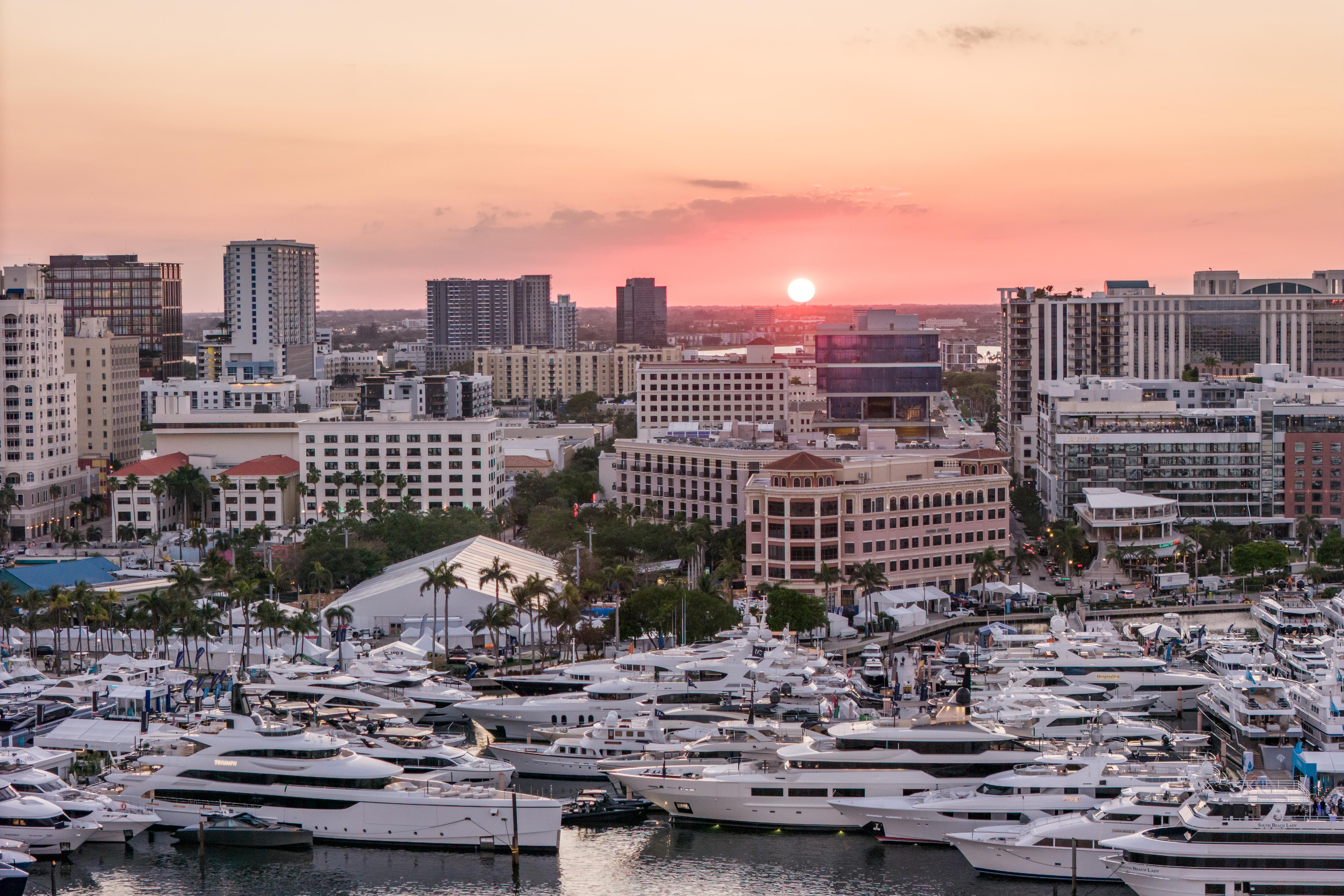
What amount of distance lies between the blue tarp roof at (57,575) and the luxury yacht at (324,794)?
27848mm

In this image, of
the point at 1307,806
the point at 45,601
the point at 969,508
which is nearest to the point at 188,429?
the point at 45,601

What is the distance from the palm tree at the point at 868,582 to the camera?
6469 centimetres

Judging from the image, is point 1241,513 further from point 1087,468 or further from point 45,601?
point 45,601

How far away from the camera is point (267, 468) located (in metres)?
91.7

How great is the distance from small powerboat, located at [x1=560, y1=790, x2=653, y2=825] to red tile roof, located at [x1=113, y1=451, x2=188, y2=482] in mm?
55784

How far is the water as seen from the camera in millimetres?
37125

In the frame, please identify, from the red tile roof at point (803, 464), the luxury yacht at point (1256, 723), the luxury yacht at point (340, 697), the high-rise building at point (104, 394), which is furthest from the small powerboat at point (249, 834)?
the high-rise building at point (104, 394)

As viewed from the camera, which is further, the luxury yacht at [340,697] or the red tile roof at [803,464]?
the red tile roof at [803,464]

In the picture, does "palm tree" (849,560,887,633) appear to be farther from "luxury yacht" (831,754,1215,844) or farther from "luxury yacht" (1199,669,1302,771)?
"luxury yacht" (831,754,1215,844)

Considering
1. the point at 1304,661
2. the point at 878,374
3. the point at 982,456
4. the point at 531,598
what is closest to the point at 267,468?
the point at 531,598

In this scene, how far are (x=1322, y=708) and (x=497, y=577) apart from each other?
1132 inches

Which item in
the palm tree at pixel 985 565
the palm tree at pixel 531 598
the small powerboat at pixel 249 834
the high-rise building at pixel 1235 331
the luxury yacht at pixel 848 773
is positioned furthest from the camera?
the high-rise building at pixel 1235 331

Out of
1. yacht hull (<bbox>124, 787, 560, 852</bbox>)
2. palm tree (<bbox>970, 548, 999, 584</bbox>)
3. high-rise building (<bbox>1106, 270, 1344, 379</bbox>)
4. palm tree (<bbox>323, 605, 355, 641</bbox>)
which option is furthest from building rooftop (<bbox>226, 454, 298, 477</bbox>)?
high-rise building (<bbox>1106, 270, 1344, 379</bbox>)

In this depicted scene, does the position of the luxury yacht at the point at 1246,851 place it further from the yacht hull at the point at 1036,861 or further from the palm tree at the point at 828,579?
the palm tree at the point at 828,579
